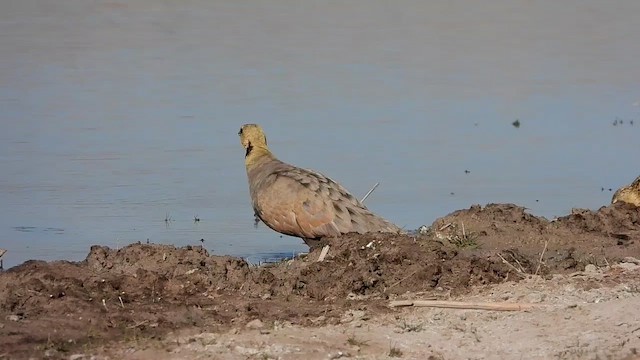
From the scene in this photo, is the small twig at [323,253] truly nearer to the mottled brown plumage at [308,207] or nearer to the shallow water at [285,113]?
the mottled brown plumage at [308,207]

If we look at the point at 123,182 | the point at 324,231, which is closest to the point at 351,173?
the point at 123,182

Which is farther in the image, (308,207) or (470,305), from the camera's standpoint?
(308,207)

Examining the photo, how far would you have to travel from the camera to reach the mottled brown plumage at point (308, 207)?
37.8 feet

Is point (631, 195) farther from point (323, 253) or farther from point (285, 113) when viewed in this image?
point (285, 113)

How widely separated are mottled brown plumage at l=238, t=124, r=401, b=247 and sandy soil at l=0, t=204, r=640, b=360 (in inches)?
21.5

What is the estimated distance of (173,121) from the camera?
16953mm

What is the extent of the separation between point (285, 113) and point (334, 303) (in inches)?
335

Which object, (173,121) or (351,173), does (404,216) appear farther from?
(173,121)

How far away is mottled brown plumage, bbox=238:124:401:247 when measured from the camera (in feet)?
37.8

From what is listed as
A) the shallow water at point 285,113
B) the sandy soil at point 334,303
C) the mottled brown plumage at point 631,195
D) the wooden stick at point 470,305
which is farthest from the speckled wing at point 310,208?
the wooden stick at point 470,305

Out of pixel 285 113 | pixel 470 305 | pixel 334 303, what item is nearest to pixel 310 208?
pixel 334 303

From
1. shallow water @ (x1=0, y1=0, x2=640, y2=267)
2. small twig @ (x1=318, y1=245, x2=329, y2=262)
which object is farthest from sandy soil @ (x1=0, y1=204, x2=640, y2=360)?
shallow water @ (x1=0, y1=0, x2=640, y2=267)

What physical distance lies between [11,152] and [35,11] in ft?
34.7

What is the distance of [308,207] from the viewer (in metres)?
11.7
